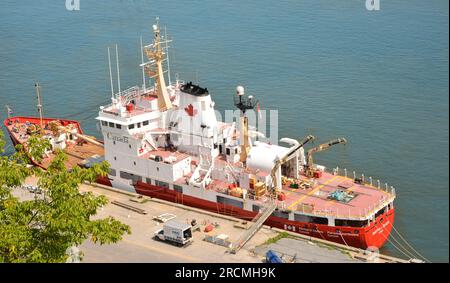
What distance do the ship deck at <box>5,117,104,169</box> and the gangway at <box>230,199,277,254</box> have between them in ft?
54.5

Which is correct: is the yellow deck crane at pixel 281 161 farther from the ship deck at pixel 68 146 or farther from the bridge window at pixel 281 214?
the ship deck at pixel 68 146

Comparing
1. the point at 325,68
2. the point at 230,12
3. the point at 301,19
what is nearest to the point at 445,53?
the point at 325,68

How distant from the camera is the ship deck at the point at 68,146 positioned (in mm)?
→ 52278

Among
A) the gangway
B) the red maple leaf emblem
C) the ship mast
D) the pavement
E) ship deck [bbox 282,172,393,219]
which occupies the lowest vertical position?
the pavement

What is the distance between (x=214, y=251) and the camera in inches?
1524

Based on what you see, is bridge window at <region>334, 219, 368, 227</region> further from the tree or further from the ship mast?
the tree

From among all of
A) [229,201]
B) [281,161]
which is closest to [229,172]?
[229,201]

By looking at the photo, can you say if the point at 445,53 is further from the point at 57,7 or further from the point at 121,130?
the point at 57,7

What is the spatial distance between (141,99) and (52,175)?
22194 mm

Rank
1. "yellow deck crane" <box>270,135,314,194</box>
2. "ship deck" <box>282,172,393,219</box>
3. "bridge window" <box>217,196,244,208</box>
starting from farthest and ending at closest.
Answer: "bridge window" <box>217,196,244,208</box>
"yellow deck crane" <box>270,135,314,194</box>
"ship deck" <box>282,172,393,219</box>

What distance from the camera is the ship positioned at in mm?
40656

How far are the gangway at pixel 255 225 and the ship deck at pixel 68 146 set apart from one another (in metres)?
16.6

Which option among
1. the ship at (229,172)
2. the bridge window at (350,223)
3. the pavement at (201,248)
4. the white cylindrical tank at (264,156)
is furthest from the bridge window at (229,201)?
the bridge window at (350,223)

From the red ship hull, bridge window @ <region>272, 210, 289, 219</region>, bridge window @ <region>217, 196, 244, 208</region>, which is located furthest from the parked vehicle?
bridge window @ <region>272, 210, 289, 219</region>
